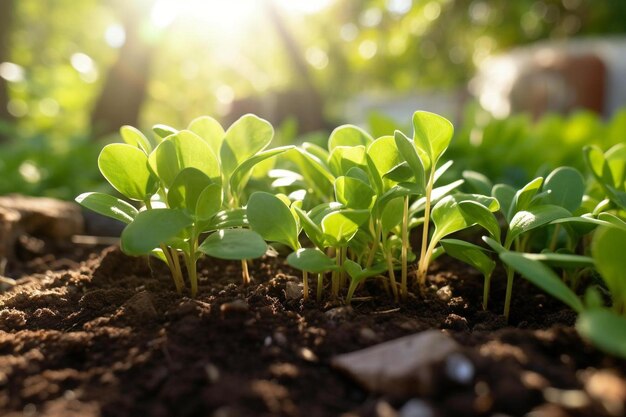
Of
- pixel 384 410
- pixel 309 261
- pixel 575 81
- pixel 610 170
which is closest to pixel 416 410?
pixel 384 410

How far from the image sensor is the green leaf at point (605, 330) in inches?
24.2

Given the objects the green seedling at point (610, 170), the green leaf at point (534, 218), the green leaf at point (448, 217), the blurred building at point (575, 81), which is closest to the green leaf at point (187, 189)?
the green leaf at point (448, 217)

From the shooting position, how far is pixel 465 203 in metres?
0.96

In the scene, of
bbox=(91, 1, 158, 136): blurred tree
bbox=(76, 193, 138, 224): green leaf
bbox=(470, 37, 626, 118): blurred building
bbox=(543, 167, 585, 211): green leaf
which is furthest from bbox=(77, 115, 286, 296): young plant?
bbox=(470, 37, 626, 118): blurred building

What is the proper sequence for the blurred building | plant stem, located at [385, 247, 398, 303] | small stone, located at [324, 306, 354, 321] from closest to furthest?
small stone, located at [324, 306, 354, 321], plant stem, located at [385, 247, 398, 303], the blurred building

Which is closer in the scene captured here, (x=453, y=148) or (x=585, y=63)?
(x=453, y=148)

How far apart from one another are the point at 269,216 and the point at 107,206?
0.30m

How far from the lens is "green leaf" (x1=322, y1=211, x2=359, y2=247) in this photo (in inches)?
36.5

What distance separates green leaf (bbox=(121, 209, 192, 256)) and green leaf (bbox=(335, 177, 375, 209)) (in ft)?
0.87

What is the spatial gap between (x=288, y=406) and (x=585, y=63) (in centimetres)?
683

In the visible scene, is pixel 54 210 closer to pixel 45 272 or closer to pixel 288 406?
pixel 45 272

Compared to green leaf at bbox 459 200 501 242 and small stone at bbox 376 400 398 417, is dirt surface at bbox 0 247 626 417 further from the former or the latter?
green leaf at bbox 459 200 501 242

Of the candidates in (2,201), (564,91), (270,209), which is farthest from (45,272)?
(564,91)

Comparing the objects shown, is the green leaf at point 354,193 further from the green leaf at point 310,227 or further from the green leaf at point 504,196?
the green leaf at point 504,196
